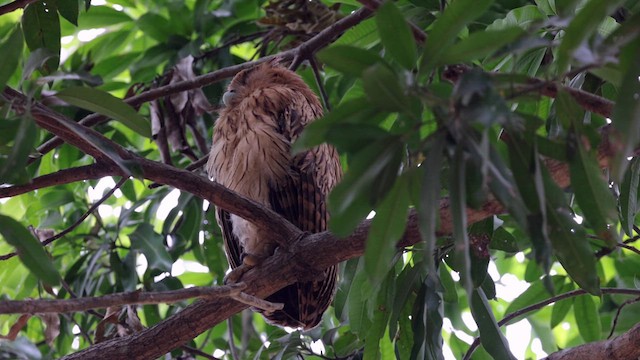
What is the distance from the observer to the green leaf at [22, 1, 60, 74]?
3105 mm

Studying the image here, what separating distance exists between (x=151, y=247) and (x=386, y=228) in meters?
2.39

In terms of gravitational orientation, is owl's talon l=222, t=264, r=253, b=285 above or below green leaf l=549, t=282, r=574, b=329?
above

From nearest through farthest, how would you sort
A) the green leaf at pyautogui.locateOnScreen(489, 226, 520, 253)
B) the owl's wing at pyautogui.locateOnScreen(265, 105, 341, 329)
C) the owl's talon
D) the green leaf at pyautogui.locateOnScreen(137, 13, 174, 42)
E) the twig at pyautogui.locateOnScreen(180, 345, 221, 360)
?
the green leaf at pyautogui.locateOnScreen(489, 226, 520, 253) < the owl's talon < the owl's wing at pyautogui.locateOnScreen(265, 105, 341, 329) < the twig at pyautogui.locateOnScreen(180, 345, 221, 360) < the green leaf at pyautogui.locateOnScreen(137, 13, 174, 42)

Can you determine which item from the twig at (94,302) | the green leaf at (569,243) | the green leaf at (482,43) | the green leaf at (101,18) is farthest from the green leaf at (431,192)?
the green leaf at (101,18)

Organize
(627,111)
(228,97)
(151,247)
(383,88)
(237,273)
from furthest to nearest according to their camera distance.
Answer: (228,97) < (151,247) < (237,273) < (383,88) < (627,111)


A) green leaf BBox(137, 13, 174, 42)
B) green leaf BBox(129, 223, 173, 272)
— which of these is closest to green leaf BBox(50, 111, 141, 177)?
green leaf BBox(129, 223, 173, 272)

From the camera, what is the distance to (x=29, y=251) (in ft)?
6.51

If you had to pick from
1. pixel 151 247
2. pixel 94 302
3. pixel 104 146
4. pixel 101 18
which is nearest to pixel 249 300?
pixel 94 302

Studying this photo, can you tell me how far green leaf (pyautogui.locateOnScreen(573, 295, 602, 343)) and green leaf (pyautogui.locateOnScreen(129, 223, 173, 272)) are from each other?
1.91 m

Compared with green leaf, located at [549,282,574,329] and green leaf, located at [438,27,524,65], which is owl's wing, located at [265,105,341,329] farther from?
green leaf, located at [438,27,524,65]

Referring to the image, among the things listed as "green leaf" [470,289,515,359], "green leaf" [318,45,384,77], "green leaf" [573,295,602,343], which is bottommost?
"green leaf" [573,295,602,343]

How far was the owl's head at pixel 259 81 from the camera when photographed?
4310mm

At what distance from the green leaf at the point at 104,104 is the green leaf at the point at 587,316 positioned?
2.42 meters

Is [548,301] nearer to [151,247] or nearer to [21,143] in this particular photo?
[151,247]
